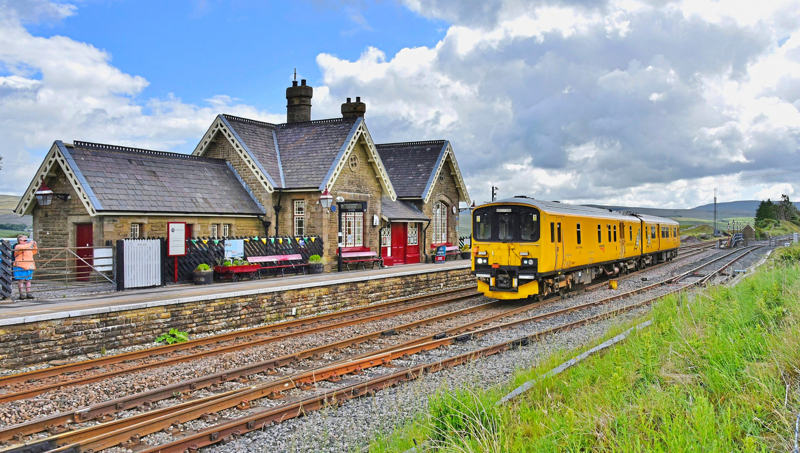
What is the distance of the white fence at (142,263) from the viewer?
1573 centimetres

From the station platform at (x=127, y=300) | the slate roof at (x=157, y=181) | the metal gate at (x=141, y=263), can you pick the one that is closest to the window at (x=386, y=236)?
the slate roof at (x=157, y=181)

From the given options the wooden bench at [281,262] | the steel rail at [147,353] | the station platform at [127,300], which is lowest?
the steel rail at [147,353]

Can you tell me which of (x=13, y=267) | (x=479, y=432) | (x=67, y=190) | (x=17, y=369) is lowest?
(x=17, y=369)

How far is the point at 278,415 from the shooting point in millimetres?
6902

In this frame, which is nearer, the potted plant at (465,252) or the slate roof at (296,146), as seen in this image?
the slate roof at (296,146)

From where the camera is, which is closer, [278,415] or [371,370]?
[278,415]

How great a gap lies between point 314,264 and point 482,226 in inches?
278

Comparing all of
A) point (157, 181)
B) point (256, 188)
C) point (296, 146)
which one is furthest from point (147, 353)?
point (296, 146)

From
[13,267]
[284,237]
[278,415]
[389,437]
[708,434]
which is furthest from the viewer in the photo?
[284,237]

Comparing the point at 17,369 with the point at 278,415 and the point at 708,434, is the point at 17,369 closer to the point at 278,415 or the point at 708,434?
the point at 278,415

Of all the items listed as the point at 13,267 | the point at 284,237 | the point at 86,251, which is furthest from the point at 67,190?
the point at 284,237

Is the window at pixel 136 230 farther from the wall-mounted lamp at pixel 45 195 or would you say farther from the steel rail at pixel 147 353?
the steel rail at pixel 147 353

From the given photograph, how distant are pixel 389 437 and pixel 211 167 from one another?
19582mm

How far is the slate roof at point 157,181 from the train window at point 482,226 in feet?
31.0
